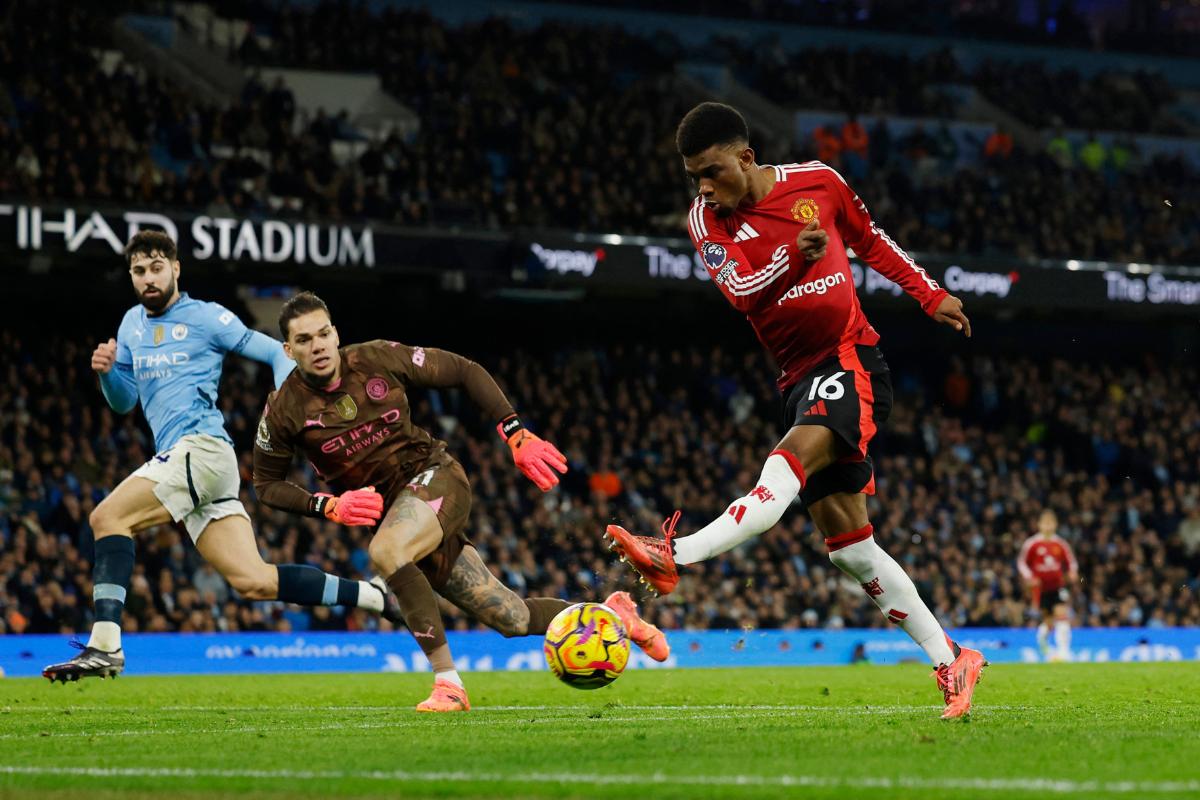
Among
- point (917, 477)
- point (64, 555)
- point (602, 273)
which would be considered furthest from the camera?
point (917, 477)

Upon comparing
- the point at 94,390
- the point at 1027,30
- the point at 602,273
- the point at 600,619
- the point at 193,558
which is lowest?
the point at 600,619

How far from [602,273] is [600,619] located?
17.7 metres

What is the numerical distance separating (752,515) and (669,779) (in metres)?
1.96

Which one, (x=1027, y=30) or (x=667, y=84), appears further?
(x=1027, y=30)

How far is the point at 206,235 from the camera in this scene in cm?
2161

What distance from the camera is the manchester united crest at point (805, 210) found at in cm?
786

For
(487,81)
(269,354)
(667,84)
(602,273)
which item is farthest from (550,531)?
(269,354)

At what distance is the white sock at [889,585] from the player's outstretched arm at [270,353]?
3169 millimetres

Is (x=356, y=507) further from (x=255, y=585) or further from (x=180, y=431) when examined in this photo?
(x=180, y=431)

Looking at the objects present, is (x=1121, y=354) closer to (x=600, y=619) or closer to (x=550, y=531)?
(x=550, y=531)

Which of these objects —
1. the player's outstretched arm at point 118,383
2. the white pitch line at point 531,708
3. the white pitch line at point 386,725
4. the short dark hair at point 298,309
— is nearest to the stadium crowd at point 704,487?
the white pitch line at point 531,708

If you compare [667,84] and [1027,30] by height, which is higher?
[1027,30]

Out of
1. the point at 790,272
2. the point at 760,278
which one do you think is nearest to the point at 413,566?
the point at 760,278

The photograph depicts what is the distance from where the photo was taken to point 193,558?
2097 centimetres
